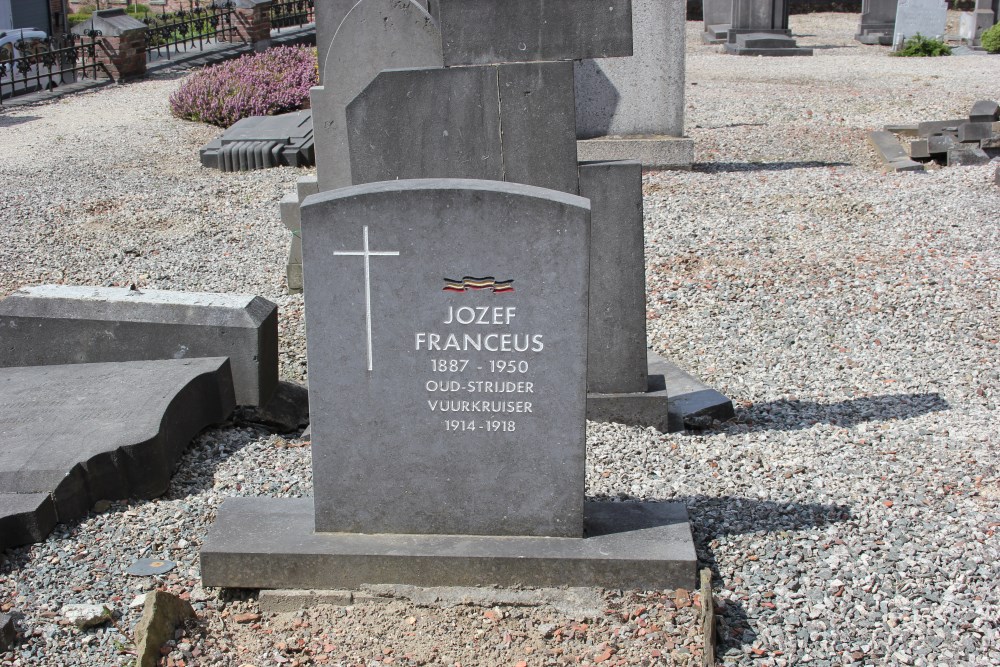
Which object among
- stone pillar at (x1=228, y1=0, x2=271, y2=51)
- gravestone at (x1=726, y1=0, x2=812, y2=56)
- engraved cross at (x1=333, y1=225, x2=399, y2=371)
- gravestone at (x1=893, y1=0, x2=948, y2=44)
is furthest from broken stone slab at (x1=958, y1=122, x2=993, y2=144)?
stone pillar at (x1=228, y1=0, x2=271, y2=51)

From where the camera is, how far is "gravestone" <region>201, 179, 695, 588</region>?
353cm

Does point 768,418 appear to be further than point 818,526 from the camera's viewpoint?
Yes

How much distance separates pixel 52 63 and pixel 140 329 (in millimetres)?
14592

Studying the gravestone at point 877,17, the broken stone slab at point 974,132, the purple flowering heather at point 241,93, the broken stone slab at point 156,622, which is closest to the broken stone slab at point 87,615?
the broken stone slab at point 156,622

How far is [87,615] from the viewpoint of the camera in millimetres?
3607

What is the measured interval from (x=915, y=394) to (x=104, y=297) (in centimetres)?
435

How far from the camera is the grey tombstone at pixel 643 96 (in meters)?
11.3

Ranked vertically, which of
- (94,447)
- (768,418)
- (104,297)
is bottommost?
(768,418)

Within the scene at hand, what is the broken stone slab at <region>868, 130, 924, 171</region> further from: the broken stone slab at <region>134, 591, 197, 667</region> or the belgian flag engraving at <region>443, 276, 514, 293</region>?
the broken stone slab at <region>134, 591, 197, 667</region>

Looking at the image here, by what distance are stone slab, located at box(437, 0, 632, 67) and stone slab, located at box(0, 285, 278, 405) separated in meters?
1.68

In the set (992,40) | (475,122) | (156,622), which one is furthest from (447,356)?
(992,40)

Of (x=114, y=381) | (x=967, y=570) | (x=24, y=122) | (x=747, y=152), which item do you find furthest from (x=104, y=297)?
(x=24, y=122)

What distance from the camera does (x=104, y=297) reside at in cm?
543

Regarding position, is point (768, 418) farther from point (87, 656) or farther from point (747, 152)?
point (747, 152)
